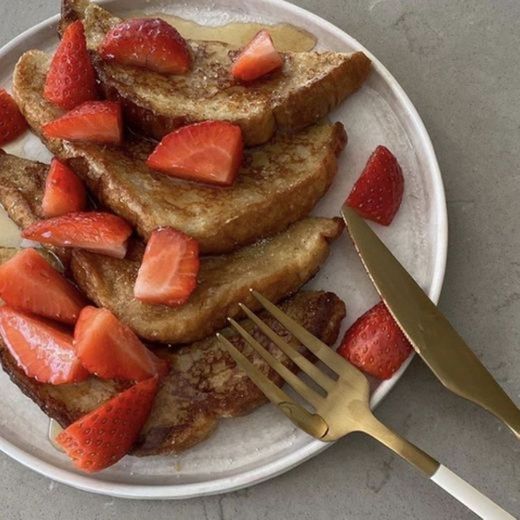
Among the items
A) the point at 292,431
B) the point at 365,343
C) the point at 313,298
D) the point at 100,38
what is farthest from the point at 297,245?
the point at 100,38

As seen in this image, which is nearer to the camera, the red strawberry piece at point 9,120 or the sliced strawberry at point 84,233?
the sliced strawberry at point 84,233

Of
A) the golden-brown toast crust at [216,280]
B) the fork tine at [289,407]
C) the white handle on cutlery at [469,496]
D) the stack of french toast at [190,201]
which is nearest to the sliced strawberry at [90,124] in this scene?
the stack of french toast at [190,201]

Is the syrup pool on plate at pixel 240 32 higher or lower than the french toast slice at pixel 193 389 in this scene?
higher

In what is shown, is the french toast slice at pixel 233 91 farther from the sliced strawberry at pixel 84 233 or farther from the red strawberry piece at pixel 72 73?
the sliced strawberry at pixel 84 233

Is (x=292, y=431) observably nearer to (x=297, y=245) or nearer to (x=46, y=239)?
(x=297, y=245)

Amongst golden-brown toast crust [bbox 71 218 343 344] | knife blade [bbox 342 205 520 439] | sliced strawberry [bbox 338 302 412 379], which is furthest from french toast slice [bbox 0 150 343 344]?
sliced strawberry [bbox 338 302 412 379]
